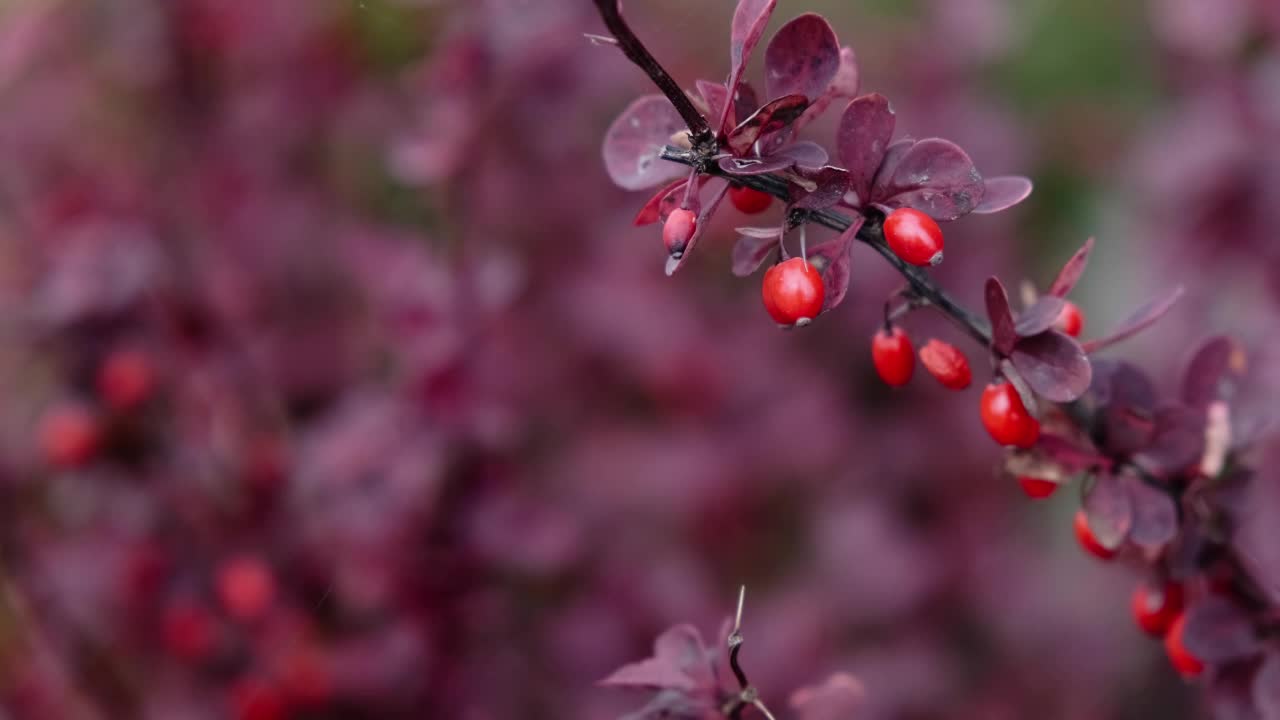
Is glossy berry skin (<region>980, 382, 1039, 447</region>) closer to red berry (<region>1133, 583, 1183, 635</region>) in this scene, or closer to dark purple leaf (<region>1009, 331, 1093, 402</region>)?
dark purple leaf (<region>1009, 331, 1093, 402</region>)

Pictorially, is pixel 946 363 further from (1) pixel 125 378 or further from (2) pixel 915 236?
(1) pixel 125 378

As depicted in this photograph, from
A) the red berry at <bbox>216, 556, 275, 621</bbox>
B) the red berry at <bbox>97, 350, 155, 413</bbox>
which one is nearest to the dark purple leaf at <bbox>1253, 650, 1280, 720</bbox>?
the red berry at <bbox>216, 556, 275, 621</bbox>

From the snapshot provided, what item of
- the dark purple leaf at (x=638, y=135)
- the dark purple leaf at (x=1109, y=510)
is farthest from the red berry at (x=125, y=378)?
the dark purple leaf at (x=1109, y=510)

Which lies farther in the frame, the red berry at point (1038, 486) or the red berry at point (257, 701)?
the red berry at point (257, 701)

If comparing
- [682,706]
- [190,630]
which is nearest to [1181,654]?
[682,706]

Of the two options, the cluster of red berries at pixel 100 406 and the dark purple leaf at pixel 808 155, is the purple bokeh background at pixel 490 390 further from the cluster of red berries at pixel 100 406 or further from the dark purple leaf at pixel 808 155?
the dark purple leaf at pixel 808 155

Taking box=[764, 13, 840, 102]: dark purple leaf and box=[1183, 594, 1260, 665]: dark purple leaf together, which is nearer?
box=[764, 13, 840, 102]: dark purple leaf

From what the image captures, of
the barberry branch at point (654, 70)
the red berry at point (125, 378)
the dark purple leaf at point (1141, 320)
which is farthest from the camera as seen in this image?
the red berry at point (125, 378)
